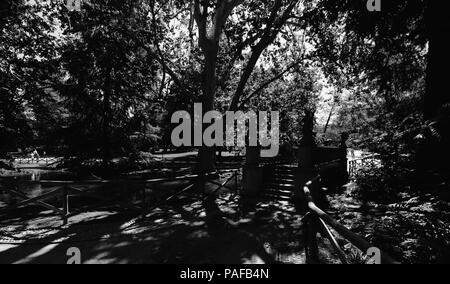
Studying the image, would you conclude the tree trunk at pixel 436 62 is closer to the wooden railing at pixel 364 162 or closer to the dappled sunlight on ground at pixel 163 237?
the wooden railing at pixel 364 162

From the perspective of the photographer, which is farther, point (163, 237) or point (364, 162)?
point (364, 162)

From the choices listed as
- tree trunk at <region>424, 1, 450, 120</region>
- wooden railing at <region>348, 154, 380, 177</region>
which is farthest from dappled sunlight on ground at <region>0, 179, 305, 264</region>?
tree trunk at <region>424, 1, 450, 120</region>

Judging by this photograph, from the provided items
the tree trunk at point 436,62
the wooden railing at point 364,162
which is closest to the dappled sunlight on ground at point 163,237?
the wooden railing at point 364,162

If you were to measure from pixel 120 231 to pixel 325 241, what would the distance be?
589cm

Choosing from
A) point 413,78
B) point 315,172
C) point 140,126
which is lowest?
point 315,172

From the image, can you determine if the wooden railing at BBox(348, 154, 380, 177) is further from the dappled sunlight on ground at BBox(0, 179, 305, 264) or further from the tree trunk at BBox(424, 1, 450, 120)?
the dappled sunlight on ground at BBox(0, 179, 305, 264)

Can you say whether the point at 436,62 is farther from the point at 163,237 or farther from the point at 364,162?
the point at 163,237

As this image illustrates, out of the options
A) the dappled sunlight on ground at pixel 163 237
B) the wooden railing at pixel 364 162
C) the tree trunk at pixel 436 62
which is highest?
the tree trunk at pixel 436 62

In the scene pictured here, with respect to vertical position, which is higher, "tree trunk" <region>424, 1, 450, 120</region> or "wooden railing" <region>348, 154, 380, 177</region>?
"tree trunk" <region>424, 1, 450, 120</region>

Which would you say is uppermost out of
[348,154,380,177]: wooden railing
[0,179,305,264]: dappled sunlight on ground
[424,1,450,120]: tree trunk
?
[424,1,450,120]: tree trunk

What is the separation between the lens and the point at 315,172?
12836mm

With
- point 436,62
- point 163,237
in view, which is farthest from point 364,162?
point 163,237
